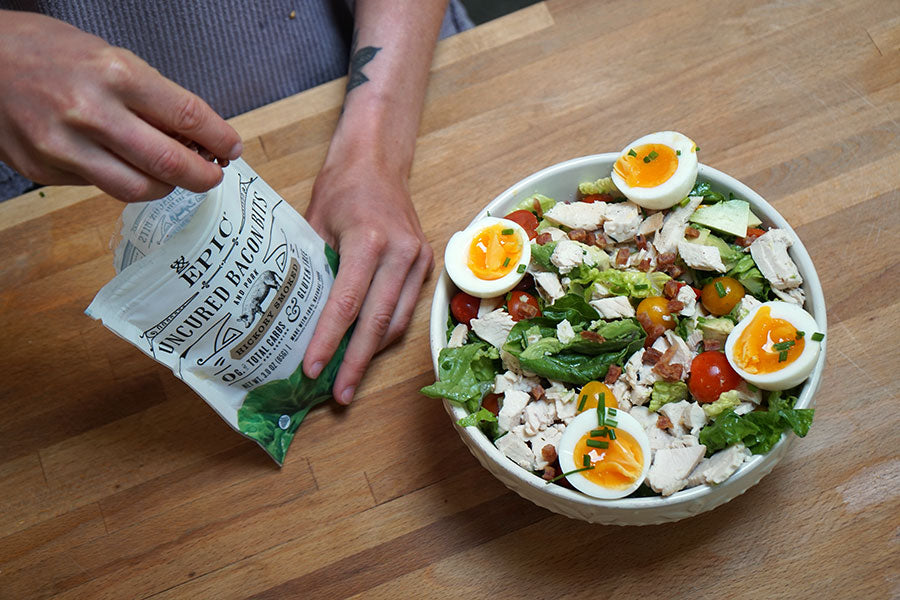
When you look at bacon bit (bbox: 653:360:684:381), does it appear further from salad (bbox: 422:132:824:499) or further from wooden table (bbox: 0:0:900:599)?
wooden table (bbox: 0:0:900:599)

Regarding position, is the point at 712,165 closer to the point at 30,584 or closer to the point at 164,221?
the point at 164,221

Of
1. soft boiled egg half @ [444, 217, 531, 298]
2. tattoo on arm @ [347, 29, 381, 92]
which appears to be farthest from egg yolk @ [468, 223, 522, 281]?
tattoo on arm @ [347, 29, 381, 92]

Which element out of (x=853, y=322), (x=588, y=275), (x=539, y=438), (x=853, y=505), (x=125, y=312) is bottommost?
(x=853, y=505)

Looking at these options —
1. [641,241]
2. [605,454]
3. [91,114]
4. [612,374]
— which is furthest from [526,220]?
[91,114]

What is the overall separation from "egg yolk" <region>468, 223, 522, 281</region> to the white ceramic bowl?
6 centimetres

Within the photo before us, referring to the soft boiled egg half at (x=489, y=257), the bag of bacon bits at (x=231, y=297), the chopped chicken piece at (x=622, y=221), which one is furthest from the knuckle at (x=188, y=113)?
the chopped chicken piece at (x=622, y=221)

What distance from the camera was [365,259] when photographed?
146cm

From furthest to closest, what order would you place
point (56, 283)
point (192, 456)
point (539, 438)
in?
point (56, 283) → point (192, 456) → point (539, 438)

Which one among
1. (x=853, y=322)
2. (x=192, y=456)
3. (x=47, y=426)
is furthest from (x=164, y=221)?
(x=853, y=322)

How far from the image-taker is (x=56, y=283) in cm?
162

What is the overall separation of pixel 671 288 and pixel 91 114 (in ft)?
2.82

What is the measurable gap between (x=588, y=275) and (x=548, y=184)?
0.66 ft

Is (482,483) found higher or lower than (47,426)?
lower

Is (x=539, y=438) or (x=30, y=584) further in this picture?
(x=30, y=584)
